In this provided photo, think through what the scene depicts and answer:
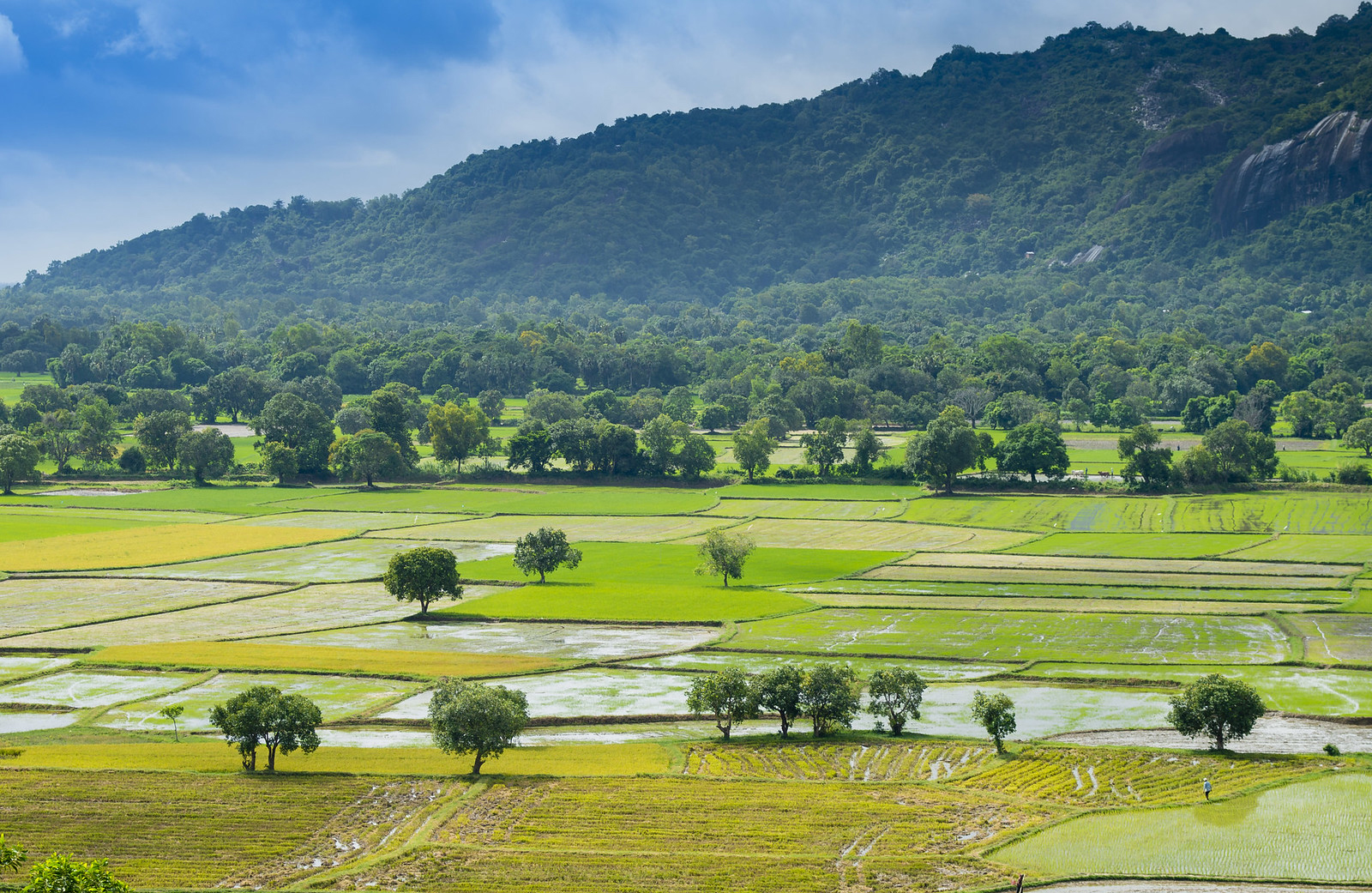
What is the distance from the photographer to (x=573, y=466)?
17375 cm

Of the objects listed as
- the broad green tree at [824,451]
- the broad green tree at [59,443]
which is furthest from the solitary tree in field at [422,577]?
the broad green tree at [59,443]

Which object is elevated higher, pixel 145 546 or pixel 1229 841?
pixel 145 546

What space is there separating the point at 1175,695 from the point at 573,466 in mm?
112048

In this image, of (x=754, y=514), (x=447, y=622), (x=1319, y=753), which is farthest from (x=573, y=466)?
(x=1319, y=753)

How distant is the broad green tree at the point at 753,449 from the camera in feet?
542

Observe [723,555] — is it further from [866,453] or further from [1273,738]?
[866,453]

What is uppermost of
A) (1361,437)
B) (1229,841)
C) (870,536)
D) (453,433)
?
(453,433)

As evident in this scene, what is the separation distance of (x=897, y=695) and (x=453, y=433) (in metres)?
116

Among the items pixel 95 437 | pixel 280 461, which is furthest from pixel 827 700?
pixel 95 437

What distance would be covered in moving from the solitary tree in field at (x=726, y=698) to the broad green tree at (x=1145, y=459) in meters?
93.6

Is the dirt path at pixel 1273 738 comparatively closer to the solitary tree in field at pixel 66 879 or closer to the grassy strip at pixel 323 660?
the grassy strip at pixel 323 660

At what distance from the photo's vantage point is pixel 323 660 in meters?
81.3

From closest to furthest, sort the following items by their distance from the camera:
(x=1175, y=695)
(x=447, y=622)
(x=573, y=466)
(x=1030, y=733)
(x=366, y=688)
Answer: (x=1030, y=733) → (x=1175, y=695) → (x=366, y=688) → (x=447, y=622) → (x=573, y=466)

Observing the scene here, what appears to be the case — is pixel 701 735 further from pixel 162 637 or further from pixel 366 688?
pixel 162 637
